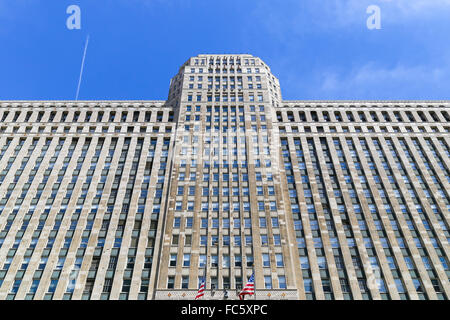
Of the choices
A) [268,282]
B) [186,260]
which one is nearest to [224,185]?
[186,260]

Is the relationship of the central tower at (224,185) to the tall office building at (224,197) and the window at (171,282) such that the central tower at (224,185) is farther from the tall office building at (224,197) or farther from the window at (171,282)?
the tall office building at (224,197)

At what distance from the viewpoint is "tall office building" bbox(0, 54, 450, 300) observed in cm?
4488

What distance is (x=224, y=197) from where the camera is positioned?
54.6 m

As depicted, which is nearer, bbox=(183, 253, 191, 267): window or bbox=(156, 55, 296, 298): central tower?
bbox=(156, 55, 296, 298): central tower

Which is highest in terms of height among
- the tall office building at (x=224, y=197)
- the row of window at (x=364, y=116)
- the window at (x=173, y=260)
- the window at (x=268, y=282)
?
the row of window at (x=364, y=116)

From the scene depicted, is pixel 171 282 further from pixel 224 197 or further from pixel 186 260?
pixel 224 197

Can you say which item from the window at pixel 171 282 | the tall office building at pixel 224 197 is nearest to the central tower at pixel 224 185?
the window at pixel 171 282

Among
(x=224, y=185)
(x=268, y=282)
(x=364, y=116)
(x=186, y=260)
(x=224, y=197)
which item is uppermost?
(x=364, y=116)

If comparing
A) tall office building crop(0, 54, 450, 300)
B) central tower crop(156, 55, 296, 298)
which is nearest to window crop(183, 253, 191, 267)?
central tower crop(156, 55, 296, 298)

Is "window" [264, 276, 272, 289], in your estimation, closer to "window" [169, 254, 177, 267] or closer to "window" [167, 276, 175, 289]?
"window" [167, 276, 175, 289]

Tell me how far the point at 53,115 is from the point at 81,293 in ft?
152

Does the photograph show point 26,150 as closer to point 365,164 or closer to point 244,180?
point 244,180

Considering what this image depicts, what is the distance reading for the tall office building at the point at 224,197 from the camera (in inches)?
1767

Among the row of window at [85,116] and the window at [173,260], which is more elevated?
the row of window at [85,116]
